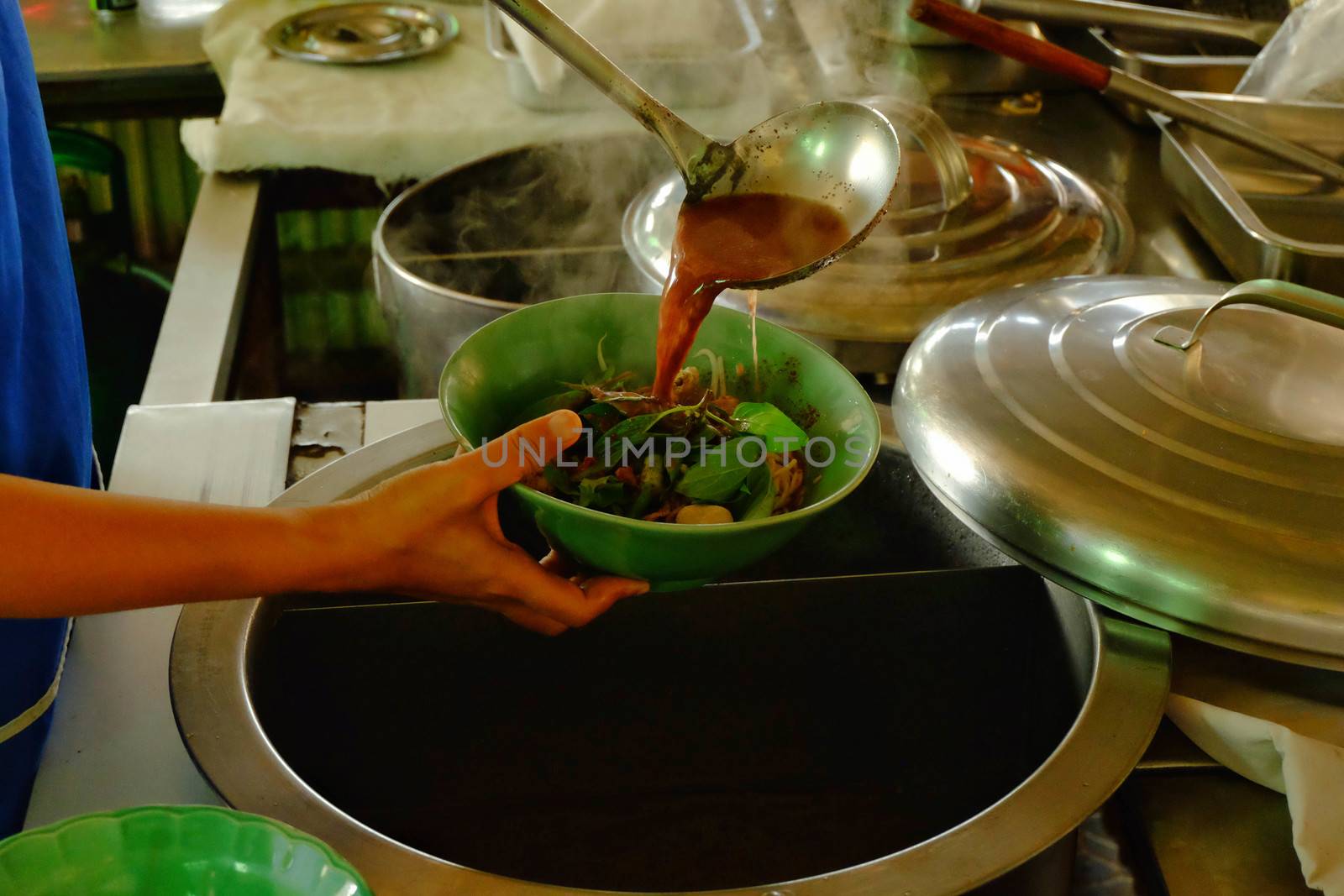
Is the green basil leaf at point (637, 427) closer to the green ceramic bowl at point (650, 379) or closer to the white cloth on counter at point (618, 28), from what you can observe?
the green ceramic bowl at point (650, 379)

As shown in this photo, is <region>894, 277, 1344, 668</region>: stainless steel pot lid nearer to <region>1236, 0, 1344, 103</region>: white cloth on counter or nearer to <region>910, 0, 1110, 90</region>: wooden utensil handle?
<region>910, 0, 1110, 90</region>: wooden utensil handle

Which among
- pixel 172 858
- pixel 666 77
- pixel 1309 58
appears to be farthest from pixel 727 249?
pixel 1309 58

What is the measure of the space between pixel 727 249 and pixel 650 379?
182 mm

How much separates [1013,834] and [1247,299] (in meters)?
0.58

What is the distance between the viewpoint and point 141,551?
2.98 feet

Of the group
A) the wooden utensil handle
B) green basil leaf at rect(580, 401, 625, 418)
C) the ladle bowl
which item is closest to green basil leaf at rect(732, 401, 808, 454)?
green basil leaf at rect(580, 401, 625, 418)

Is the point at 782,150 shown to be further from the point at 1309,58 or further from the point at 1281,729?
the point at 1309,58

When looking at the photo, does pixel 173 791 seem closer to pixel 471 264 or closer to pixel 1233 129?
pixel 471 264

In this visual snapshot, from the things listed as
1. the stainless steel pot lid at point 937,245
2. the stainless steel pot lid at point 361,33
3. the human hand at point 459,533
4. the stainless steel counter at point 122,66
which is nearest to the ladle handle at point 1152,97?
the stainless steel pot lid at point 937,245

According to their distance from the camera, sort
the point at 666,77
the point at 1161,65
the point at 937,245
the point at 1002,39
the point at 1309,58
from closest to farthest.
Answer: the point at 937,245, the point at 1002,39, the point at 1309,58, the point at 1161,65, the point at 666,77

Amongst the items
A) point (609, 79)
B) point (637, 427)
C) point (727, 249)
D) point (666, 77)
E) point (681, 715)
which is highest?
point (609, 79)

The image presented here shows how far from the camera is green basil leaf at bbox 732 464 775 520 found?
1142mm

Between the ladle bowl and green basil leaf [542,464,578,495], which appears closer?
green basil leaf [542,464,578,495]

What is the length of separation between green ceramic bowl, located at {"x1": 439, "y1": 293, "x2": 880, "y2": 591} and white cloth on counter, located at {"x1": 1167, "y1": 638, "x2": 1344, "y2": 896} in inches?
15.5
